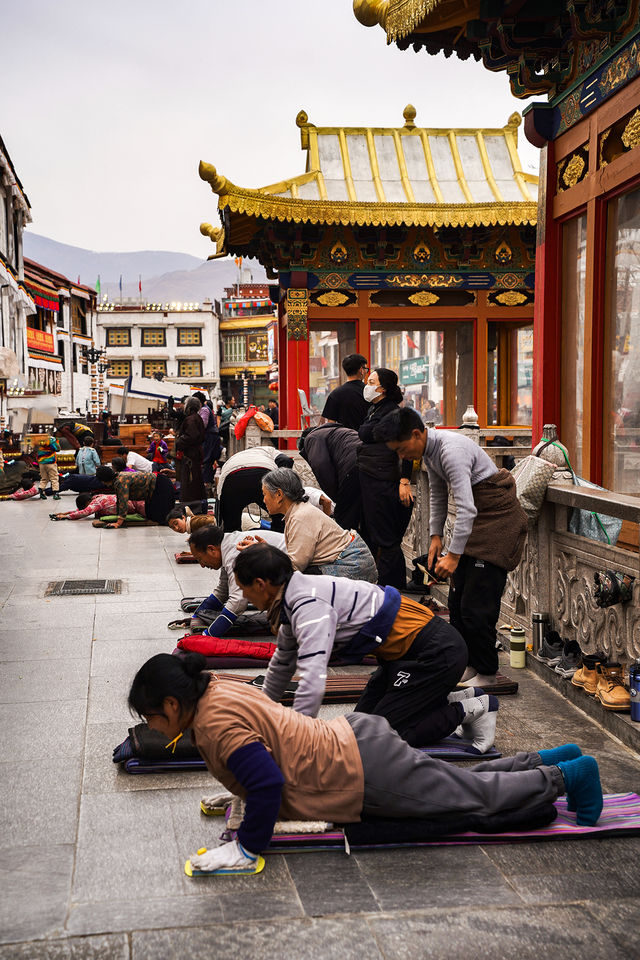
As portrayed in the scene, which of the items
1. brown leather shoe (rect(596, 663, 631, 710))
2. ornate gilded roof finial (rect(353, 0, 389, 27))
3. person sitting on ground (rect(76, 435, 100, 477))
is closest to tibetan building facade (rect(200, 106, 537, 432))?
person sitting on ground (rect(76, 435, 100, 477))

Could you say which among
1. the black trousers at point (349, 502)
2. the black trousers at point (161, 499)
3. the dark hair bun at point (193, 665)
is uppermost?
the black trousers at point (349, 502)

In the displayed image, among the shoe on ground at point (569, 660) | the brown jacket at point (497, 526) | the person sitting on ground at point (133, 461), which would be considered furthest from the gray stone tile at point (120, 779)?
the person sitting on ground at point (133, 461)

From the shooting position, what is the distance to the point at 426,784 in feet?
11.3

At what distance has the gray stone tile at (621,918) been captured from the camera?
9.18ft

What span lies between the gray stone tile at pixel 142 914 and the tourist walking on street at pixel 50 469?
15.3m

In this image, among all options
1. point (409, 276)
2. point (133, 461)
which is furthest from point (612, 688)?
point (409, 276)

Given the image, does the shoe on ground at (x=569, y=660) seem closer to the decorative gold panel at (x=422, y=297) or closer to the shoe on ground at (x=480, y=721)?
the shoe on ground at (x=480, y=721)

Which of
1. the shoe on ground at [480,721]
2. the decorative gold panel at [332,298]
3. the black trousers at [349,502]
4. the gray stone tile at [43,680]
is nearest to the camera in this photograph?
the shoe on ground at [480,721]

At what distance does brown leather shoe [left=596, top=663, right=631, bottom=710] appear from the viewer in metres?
4.68

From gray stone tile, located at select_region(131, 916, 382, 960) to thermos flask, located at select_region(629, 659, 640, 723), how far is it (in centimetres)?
217

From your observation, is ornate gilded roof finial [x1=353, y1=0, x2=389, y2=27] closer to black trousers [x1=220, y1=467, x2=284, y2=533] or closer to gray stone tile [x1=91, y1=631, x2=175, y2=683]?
black trousers [x1=220, y1=467, x2=284, y2=533]

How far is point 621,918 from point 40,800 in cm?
232

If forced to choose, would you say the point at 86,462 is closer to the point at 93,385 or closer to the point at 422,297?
the point at 422,297

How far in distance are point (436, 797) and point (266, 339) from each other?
65845 mm
